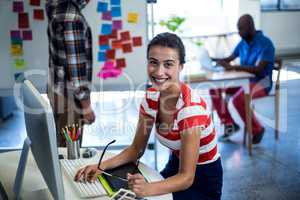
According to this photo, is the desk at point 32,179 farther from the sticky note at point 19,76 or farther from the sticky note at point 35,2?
the sticky note at point 35,2

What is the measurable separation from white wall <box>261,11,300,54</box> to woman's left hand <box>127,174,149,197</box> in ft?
21.9

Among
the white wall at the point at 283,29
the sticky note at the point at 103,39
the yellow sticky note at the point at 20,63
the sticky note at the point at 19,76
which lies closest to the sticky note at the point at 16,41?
the yellow sticky note at the point at 20,63

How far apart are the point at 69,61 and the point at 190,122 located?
3.79ft

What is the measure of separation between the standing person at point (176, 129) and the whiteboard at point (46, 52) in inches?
58.1

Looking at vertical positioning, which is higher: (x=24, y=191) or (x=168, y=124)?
(x=168, y=124)

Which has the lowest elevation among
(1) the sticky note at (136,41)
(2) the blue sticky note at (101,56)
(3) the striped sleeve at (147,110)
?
(3) the striped sleeve at (147,110)

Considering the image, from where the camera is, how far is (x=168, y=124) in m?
1.76

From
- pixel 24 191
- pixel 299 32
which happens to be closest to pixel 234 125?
pixel 24 191

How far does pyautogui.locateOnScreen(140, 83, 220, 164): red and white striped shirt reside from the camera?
1.68 metres

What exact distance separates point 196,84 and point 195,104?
1.95 metres

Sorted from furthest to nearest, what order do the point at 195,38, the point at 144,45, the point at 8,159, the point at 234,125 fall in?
the point at 195,38 → the point at 234,125 → the point at 144,45 → the point at 8,159

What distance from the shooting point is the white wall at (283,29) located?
763 centimetres

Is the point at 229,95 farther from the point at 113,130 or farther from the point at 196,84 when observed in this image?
the point at 113,130

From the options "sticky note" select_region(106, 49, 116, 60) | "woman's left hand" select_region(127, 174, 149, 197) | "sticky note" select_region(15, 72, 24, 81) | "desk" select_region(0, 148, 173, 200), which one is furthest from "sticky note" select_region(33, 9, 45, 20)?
"woman's left hand" select_region(127, 174, 149, 197)
